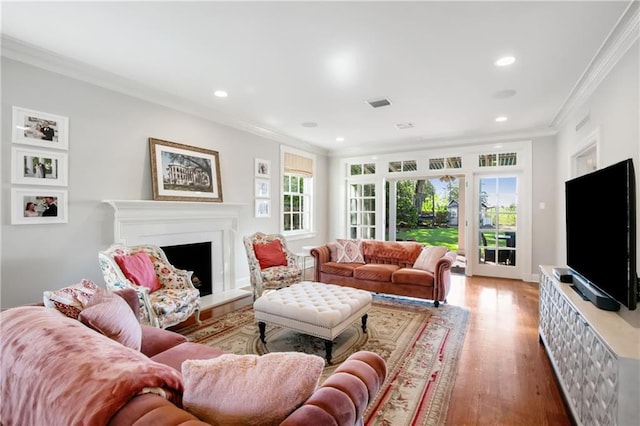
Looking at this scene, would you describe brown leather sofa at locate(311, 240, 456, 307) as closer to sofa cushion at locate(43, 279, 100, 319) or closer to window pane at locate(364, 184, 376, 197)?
window pane at locate(364, 184, 376, 197)

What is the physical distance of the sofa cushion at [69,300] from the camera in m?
1.56

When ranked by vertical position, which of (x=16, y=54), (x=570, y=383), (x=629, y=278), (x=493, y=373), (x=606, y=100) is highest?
(x=16, y=54)

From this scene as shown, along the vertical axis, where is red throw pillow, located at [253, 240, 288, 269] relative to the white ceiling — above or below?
below

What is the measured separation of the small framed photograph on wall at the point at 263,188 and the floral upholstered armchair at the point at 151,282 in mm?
2192

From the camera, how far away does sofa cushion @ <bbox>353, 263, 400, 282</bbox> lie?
14.1ft

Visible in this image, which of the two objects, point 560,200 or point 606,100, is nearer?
point 606,100

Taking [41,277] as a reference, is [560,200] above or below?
above

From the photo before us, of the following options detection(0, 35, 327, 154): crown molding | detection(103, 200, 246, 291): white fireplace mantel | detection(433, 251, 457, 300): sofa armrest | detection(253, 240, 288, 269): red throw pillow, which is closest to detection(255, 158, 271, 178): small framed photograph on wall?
detection(0, 35, 327, 154): crown molding

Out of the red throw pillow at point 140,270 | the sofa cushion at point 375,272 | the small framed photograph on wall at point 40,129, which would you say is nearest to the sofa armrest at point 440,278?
the sofa cushion at point 375,272

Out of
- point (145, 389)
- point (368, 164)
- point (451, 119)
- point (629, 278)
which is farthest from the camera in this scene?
point (368, 164)

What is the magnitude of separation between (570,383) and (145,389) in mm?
2291

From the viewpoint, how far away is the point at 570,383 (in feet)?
6.19

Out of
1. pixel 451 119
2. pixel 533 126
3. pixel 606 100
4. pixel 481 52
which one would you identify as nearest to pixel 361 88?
pixel 481 52

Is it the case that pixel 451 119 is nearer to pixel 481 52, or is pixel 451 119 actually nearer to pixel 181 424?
pixel 481 52
